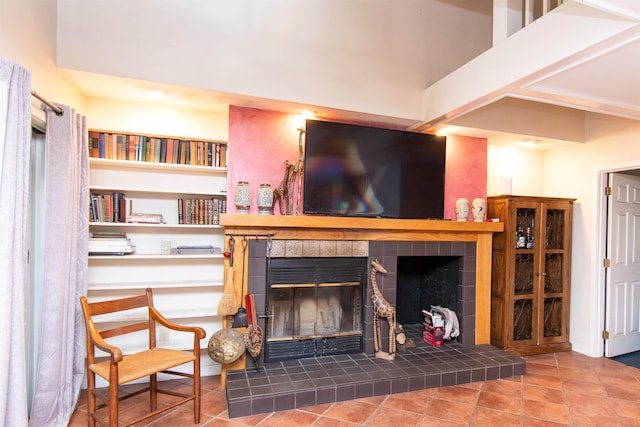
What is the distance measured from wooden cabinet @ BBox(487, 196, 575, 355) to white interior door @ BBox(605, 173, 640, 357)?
1.21ft

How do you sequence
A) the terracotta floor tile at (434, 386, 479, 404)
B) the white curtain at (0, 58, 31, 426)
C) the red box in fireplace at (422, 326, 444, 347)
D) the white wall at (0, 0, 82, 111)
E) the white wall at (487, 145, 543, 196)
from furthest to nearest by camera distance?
the white wall at (487, 145, 543, 196) < the red box in fireplace at (422, 326, 444, 347) < the terracotta floor tile at (434, 386, 479, 404) < the white wall at (0, 0, 82, 111) < the white curtain at (0, 58, 31, 426)

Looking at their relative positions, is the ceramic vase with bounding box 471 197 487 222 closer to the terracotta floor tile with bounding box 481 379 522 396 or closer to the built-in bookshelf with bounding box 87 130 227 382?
the terracotta floor tile with bounding box 481 379 522 396

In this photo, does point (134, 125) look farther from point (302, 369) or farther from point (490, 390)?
point (490, 390)

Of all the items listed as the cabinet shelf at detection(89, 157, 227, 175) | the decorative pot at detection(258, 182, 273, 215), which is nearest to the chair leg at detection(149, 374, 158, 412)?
the decorative pot at detection(258, 182, 273, 215)

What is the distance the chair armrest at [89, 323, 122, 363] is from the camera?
1.96 m

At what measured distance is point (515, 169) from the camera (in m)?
4.31

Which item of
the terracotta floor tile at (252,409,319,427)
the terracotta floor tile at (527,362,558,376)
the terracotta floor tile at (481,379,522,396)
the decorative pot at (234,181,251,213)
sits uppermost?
the decorative pot at (234,181,251,213)

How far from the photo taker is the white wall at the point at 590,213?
12.0 ft

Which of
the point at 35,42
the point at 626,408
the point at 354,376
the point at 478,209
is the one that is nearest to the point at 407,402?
the point at 354,376


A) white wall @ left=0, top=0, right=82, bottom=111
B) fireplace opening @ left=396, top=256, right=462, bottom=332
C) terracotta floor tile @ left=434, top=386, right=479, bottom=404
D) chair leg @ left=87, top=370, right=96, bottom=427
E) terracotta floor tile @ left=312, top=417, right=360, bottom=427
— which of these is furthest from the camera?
fireplace opening @ left=396, top=256, right=462, bottom=332

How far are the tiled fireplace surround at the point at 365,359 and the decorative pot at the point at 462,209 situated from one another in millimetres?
192

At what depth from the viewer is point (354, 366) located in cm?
300

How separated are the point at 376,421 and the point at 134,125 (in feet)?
9.73

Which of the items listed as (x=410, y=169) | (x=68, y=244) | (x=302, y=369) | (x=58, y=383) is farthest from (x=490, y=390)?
(x=68, y=244)
